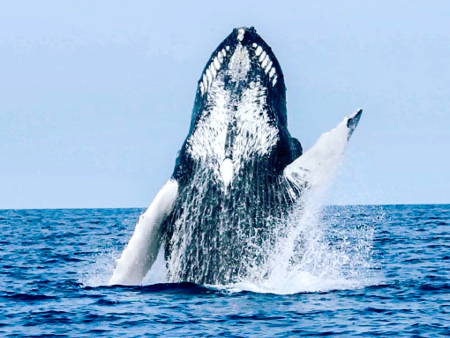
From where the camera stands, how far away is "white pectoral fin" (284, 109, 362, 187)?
13.7 meters

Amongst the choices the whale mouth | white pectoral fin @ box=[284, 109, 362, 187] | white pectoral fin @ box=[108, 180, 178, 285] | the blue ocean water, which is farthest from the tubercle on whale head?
the blue ocean water

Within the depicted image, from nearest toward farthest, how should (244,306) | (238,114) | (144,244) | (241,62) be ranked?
(244,306) < (144,244) < (238,114) < (241,62)

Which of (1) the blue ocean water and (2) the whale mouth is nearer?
(1) the blue ocean water

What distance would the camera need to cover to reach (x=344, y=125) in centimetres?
1393

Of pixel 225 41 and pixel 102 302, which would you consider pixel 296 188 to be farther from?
pixel 102 302

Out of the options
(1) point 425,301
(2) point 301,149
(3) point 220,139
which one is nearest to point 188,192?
(3) point 220,139

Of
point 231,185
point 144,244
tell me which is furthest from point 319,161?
point 144,244

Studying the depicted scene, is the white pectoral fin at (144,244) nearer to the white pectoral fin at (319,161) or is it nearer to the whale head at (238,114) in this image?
the whale head at (238,114)

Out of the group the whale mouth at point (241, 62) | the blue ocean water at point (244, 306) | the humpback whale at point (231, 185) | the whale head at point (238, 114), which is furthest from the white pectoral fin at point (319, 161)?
the whale mouth at point (241, 62)

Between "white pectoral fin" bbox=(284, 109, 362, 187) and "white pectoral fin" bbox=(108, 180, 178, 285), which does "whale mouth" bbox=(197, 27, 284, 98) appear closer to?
"white pectoral fin" bbox=(284, 109, 362, 187)

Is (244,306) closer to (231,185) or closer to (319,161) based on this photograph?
(231,185)

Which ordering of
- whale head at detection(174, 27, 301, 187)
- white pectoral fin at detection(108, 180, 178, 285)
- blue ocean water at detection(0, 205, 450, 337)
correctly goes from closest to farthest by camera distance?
1. blue ocean water at detection(0, 205, 450, 337)
2. white pectoral fin at detection(108, 180, 178, 285)
3. whale head at detection(174, 27, 301, 187)

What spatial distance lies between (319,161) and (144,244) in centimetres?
278

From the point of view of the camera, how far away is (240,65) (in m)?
14.1
